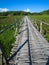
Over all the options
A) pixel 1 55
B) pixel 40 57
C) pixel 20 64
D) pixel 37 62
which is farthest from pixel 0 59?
pixel 40 57

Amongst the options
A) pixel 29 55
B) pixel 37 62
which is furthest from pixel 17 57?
pixel 37 62

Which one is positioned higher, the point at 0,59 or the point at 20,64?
the point at 0,59

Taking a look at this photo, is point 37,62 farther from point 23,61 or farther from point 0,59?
point 0,59

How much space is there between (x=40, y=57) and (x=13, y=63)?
104 centimetres

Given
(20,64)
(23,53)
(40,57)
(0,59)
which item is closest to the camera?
(0,59)

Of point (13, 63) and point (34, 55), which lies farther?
point (34, 55)

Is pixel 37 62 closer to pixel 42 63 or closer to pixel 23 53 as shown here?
pixel 42 63

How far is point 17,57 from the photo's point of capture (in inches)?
238

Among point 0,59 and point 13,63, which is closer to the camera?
point 0,59

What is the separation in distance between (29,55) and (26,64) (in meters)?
0.94

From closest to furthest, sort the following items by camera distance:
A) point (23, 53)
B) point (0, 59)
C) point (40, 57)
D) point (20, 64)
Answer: point (0, 59), point (20, 64), point (40, 57), point (23, 53)

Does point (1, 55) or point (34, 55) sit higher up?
point (1, 55)

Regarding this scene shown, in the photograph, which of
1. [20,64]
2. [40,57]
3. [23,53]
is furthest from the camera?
[23,53]

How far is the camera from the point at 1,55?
4184 millimetres
